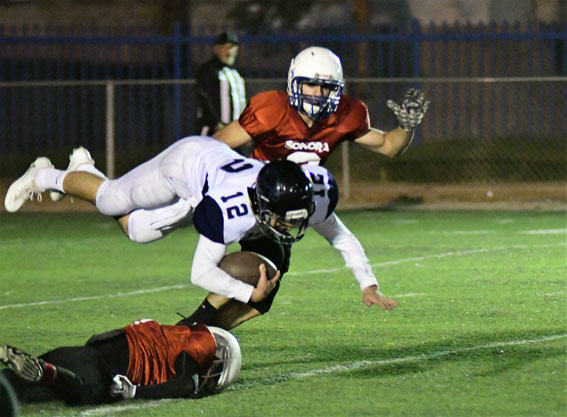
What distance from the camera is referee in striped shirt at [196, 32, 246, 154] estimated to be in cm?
1339

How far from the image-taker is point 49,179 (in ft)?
24.9

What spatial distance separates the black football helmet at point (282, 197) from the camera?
233 inches

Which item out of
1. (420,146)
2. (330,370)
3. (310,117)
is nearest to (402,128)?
(310,117)

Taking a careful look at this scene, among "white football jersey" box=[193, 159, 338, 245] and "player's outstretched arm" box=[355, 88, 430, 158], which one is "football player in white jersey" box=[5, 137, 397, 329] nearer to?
"white football jersey" box=[193, 159, 338, 245]

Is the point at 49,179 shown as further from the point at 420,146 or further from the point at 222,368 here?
the point at 420,146

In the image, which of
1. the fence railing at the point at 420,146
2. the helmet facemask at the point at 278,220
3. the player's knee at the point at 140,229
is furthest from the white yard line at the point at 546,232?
the helmet facemask at the point at 278,220

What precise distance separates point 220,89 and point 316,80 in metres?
6.31

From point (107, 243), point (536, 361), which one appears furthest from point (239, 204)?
point (107, 243)

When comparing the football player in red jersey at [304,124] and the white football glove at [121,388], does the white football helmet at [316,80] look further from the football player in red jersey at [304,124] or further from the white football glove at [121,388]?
the white football glove at [121,388]

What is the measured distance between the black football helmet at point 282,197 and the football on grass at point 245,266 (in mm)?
524

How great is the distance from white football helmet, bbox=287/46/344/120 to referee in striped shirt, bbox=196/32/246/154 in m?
6.12

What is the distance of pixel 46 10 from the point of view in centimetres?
4425

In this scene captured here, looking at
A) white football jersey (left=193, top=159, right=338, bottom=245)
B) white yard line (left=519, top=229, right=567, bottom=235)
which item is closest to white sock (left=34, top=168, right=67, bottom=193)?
white football jersey (left=193, top=159, right=338, bottom=245)

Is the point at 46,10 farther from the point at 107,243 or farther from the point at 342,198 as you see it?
the point at 107,243
